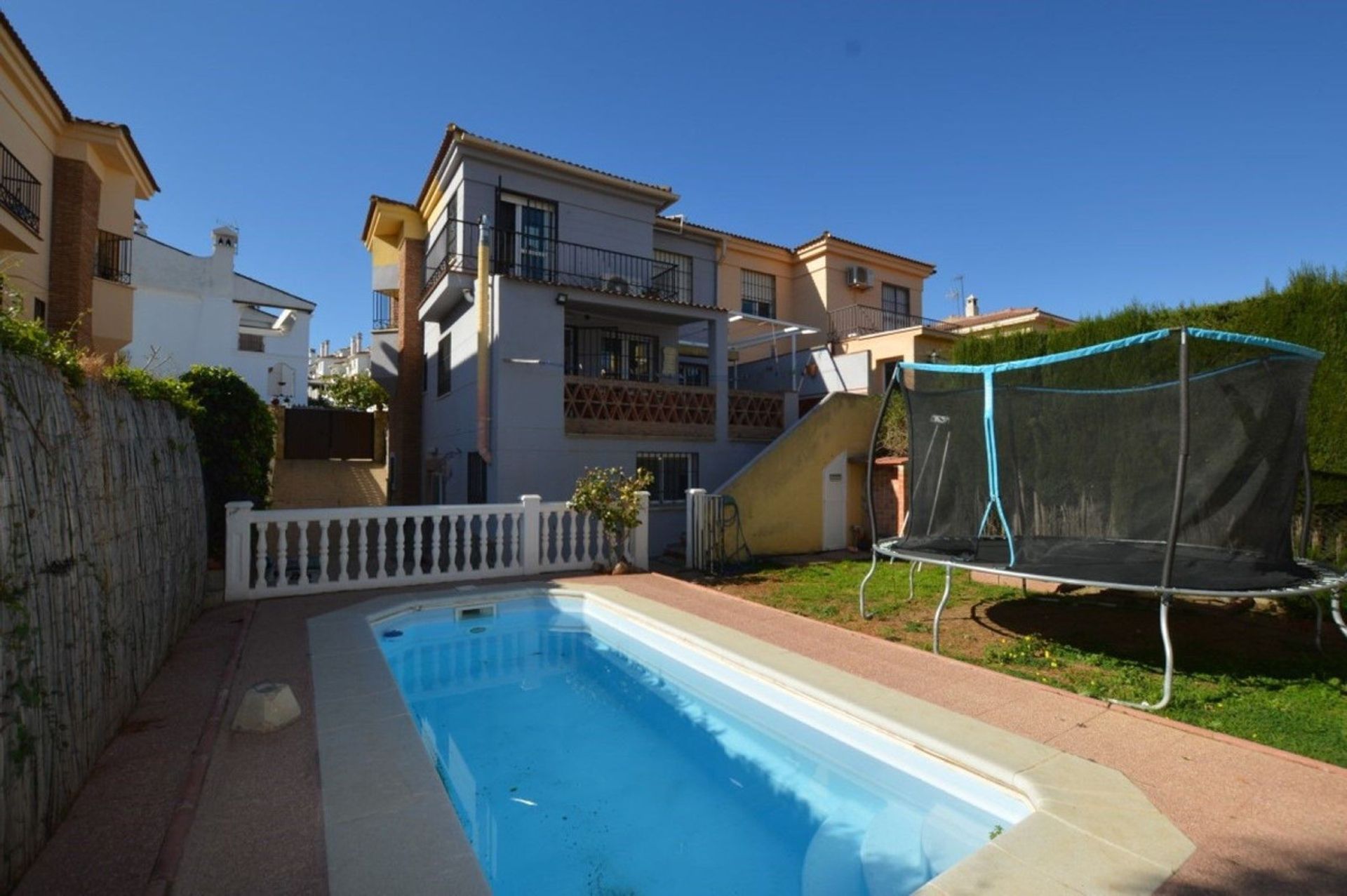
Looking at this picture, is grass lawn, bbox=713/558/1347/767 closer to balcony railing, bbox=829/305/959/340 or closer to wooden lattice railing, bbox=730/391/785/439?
wooden lattice railing, bbox=730/391/785/439

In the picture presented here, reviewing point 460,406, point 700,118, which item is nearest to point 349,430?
point 460,406

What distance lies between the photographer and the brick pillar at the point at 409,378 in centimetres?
1811

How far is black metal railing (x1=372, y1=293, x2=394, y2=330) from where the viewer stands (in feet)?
64.6

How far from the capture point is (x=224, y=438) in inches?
355

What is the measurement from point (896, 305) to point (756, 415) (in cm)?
1171

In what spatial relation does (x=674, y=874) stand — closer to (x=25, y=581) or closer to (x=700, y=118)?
(x=25, y=581)

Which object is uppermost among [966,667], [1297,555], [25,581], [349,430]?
[349,430]

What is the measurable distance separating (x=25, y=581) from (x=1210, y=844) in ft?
19.4

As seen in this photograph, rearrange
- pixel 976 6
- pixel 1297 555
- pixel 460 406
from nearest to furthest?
1. pixel 1297 555
2. pixel 976 6
3. pixel 460 406

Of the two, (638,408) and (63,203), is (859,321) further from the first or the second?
(63,203)

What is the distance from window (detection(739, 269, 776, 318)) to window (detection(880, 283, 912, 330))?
14.4ft

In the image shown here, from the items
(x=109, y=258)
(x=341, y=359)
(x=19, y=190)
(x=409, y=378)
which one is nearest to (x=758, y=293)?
(x=409, y=378)

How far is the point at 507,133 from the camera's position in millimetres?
14898

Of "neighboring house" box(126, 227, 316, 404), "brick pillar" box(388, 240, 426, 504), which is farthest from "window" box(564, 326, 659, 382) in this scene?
"neighboring house" box(126, 227, 316, 404)
